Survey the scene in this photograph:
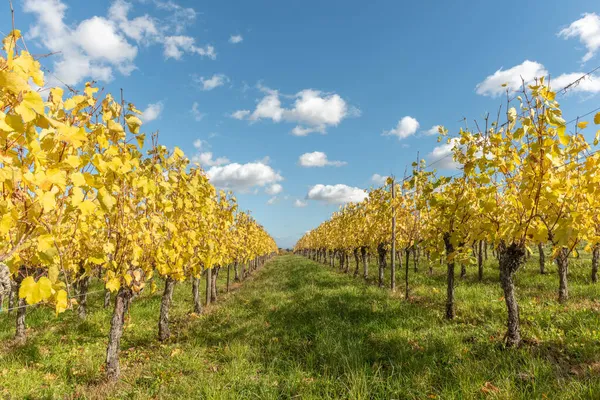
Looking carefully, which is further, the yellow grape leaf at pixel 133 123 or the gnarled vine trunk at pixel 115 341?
the gnarled vine trunk at pixel 115 341

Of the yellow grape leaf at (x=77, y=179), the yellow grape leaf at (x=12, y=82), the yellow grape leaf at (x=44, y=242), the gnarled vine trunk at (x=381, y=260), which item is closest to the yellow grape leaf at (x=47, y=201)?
→ the yellow grape leaf at (x=77, y=179)

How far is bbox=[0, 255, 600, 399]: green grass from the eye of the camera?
4672 millimetres

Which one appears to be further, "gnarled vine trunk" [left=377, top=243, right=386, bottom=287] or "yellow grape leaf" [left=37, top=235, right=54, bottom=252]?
"gnarled vine trunk" [left=377, top=243, right=386, bottom=287]

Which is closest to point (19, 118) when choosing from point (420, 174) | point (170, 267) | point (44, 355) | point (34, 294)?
point (34, 294)

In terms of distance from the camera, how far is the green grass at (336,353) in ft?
15.3

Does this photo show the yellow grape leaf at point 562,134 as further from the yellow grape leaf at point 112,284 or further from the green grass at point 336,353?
the yellow grape leaf at point 112,284

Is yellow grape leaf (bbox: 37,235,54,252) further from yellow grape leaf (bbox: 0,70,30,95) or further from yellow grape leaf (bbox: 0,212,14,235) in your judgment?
yellow grape leaf (bbox: 0,70,30,95)

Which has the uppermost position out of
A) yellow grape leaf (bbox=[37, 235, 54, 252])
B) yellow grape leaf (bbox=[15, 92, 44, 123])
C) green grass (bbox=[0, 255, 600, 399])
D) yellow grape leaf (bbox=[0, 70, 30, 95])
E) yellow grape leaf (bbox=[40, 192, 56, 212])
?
yellow grape leaf (bbox=[0, 70, 30, 95])

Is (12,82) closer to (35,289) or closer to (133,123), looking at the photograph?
(35,289)

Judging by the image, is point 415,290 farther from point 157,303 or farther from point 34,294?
point 34,294

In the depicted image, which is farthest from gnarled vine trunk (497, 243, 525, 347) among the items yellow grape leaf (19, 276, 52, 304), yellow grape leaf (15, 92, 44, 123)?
yellow grape leaf (15, 92, 44, 123)

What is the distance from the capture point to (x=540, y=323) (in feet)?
22.6

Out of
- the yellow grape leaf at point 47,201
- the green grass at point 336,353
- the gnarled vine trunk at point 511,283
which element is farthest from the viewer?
the gnarled vine trunk at point 511,283

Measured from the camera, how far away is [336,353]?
607 centimetres
